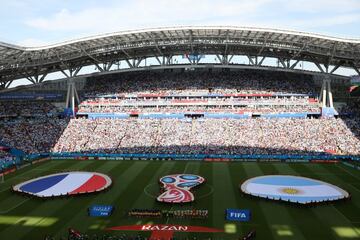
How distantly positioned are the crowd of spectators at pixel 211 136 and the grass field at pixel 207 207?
10751mm

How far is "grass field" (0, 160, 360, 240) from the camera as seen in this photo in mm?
27922

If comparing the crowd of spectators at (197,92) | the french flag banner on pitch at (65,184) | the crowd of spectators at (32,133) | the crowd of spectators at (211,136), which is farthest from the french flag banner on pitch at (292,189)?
the crowd of spectators at (32,133)

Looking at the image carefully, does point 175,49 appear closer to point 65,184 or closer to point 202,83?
point 202,83

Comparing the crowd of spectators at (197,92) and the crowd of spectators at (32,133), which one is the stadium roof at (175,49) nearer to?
the crowd of spectators at (197,92)

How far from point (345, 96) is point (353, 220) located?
2065 inches

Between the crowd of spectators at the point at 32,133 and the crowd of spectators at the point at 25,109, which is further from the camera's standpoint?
the crowd of spectators at the point at 25,109

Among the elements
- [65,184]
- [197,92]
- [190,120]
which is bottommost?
[65,184]

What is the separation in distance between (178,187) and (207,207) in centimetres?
661

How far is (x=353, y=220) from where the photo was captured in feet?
97.3

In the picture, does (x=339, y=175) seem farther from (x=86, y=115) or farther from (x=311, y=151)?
(x=86, y=115)

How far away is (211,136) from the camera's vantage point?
65250 millimetres

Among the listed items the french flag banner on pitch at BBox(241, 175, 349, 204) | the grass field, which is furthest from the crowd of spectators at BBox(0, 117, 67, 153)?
the french flag banner on pitch at BBox(241, 175, 349, 204)

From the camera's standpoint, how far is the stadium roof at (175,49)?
202 feet

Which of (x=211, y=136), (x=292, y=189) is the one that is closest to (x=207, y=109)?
(x=211, y=136)
